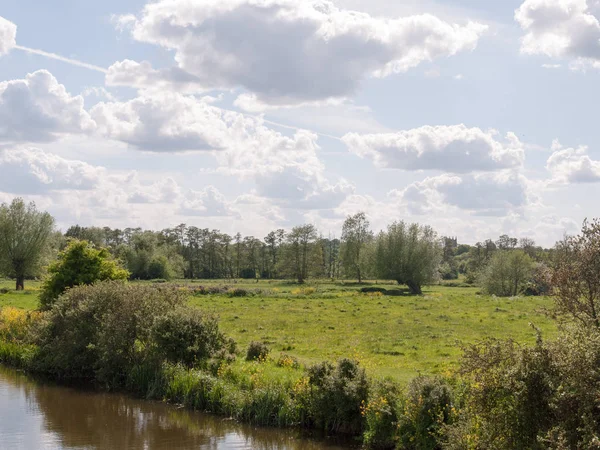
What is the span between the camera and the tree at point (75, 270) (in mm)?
37969

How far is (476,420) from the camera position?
48.2ft

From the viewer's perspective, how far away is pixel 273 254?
139 meters

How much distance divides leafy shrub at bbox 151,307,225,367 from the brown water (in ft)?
8.15

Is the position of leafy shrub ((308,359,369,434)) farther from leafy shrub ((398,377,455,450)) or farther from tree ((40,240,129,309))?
tree ((40,240,129,309))

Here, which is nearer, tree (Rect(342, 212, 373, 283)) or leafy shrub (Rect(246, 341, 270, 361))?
leafy shrub (Rect(246, 341, 270, 361))

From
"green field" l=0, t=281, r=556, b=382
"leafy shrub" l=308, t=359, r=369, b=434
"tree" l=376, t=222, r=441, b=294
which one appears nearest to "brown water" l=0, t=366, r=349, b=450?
"leafy shrub" l=308, t=359, r=369, b=434

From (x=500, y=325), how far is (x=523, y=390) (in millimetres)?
29149

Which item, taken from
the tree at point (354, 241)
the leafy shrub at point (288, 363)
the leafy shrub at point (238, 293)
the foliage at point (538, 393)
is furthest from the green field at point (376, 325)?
the tree at point (354, 241)

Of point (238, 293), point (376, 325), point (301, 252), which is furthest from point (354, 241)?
point (376, 325)

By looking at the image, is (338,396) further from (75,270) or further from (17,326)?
(75,270)

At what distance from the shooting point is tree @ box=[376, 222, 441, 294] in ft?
279

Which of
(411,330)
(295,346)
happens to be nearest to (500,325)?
(411,330)

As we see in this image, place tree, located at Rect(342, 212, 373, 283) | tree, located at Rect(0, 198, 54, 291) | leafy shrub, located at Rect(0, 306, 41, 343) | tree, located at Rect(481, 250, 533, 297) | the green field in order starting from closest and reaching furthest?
the green field
leafy shrub, located at Rect(0, 306, 41, 343)
tree, located at Rect(0, 198, 54, 291)
tree, located at Rect(481, 250, 533, 297)
tree, located at Rect(342, 212, 373, 283)

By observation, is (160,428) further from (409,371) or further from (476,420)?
(476,420)
